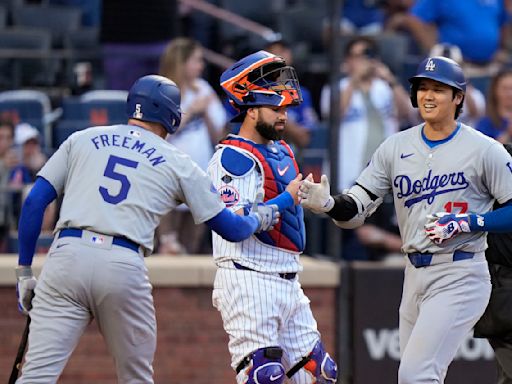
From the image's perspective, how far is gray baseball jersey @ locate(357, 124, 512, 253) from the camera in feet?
19.0

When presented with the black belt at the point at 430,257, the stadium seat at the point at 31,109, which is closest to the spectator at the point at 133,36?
the stadium seat at the point at 31,109

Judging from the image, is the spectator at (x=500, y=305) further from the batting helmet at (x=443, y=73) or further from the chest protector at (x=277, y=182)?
the chest protector at (x=277, y=182)

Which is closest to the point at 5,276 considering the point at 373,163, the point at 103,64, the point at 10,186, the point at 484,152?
the point at 10,186

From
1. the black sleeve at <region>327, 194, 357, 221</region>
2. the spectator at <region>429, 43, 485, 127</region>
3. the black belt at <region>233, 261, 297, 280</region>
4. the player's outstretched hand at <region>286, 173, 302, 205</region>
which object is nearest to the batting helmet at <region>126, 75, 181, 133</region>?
the player's outstretched hand at <region>286, 173, 302, 205</region>

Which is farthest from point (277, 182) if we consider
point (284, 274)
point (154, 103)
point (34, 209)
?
point (34, 209)

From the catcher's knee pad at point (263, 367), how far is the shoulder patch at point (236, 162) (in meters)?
0.86

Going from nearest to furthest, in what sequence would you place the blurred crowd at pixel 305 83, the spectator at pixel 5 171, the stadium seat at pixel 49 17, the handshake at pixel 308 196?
the handshake at pixel 308 196 → the spectator at pixel 5 171 → the blurred crowd at pixel 305 83 → the stadium seat at pixel 49 17

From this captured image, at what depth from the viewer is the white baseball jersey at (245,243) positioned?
19.3ft

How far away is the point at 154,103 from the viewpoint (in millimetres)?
5801

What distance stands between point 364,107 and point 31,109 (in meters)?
2.48

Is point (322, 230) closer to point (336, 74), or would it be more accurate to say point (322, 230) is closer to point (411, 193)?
point (336, 74)

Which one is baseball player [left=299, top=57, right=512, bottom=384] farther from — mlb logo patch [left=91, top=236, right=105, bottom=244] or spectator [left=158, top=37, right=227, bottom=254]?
spectator [left=158, top=37, right=227, bottom=254]

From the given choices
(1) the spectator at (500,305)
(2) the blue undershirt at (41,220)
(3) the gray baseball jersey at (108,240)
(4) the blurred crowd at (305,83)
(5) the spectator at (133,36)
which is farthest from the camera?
(5) the spectator at (133,36)

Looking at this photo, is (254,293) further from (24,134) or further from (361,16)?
(361,16)
